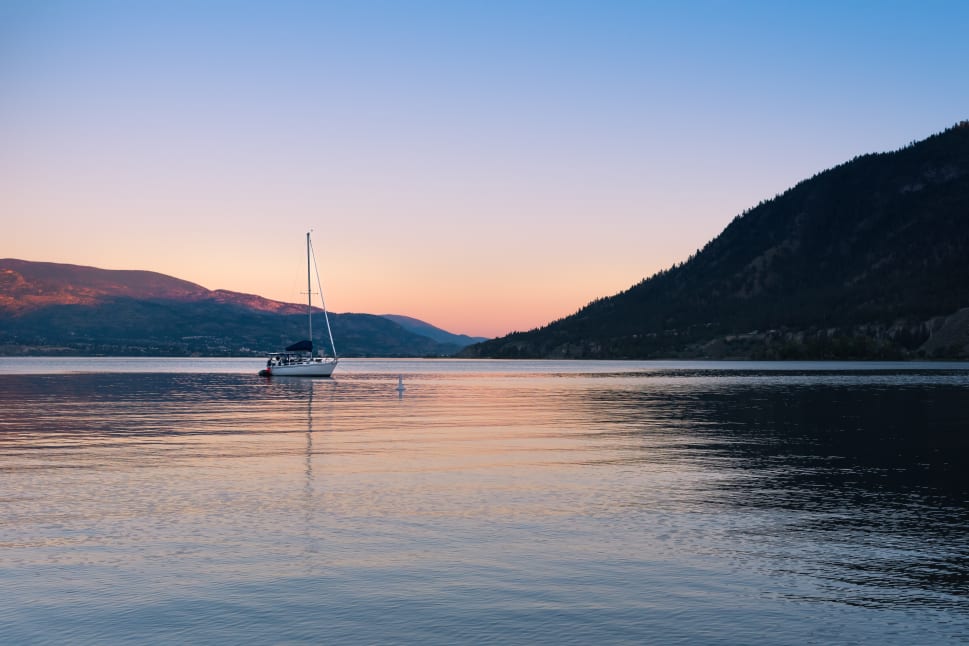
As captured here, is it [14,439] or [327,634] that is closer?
[327,634]

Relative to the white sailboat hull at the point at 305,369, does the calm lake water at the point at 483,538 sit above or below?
below

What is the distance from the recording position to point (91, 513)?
27.3m

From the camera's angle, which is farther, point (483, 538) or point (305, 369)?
A: point (305, 369)

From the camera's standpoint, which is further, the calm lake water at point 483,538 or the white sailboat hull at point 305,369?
the white sailboat hull at point 305,369

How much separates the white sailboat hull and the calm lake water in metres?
108

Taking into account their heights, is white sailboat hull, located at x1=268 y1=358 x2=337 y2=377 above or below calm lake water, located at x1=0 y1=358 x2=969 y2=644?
above

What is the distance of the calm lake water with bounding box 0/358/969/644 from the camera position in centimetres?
1689

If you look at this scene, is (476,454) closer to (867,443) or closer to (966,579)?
(867,443)

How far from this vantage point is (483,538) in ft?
79.4

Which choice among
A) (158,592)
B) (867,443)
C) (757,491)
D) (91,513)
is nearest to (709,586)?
(158,592)

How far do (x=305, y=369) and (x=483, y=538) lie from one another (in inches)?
5559

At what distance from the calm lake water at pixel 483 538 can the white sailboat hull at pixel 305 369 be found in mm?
108373

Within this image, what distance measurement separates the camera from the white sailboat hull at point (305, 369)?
527 feet

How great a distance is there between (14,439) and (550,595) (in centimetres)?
4070
